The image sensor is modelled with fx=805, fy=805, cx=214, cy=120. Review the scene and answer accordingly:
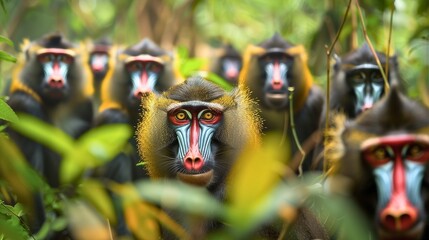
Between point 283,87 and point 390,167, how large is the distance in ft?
12.6

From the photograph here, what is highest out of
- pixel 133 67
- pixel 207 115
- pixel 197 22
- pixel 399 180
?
pixel 197 22

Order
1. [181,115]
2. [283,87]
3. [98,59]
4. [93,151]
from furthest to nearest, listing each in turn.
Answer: [98,59], [283,87], [181,115], [93,151]

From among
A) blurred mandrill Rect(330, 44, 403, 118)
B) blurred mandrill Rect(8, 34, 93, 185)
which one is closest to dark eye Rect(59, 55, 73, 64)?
blurred mandrill Rect(8, 34, 93, 185)

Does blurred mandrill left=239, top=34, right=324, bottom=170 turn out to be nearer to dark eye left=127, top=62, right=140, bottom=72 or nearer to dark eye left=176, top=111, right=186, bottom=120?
dark eye left=127, top=62, right=140, bottom=72

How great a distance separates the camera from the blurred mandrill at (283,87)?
21.7ft

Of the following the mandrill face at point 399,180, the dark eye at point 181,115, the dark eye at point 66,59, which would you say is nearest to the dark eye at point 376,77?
the dark eye at point 181,115

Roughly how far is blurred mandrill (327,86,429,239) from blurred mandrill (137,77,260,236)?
98cm

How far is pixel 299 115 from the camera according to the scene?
22.5 ft

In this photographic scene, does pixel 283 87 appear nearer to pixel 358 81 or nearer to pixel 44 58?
pixel 358 81

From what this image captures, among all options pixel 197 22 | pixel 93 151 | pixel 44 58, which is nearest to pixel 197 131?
pixel 93 151

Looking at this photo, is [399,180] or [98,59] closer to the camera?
[399,180]

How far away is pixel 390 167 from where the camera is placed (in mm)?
2820

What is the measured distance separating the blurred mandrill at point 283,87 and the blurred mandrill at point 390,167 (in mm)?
3511

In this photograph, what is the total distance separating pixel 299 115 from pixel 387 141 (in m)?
4.04
